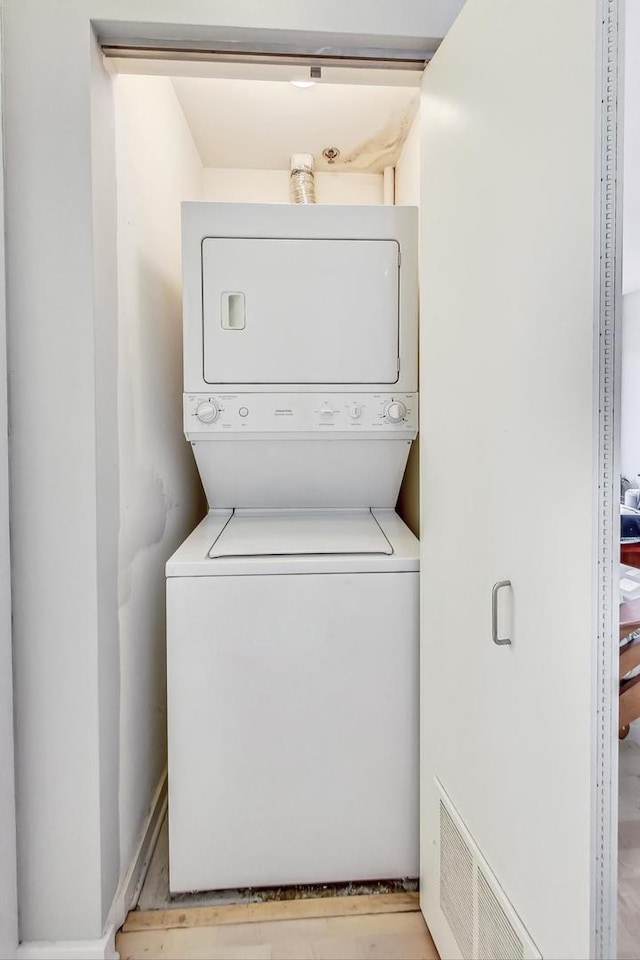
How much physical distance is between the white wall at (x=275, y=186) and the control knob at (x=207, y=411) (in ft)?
5.04

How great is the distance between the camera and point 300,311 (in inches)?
74.2

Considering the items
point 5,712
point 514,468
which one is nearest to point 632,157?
point 514,468

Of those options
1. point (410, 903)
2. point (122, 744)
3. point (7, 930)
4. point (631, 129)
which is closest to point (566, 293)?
point (631, 129)

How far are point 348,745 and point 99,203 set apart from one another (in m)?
1.76

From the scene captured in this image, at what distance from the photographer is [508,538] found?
1046 mm

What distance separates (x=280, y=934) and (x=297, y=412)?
1647mm

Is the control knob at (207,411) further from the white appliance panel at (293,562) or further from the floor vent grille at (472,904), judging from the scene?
the floor vent grille at (472,904)

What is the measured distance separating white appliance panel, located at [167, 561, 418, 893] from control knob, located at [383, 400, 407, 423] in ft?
1.94

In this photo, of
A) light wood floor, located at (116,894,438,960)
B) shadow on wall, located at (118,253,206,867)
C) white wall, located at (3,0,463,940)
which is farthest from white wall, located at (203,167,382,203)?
light wood floor, located at (116,894,438,960)

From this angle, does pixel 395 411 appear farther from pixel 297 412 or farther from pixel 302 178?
pixel 302 178

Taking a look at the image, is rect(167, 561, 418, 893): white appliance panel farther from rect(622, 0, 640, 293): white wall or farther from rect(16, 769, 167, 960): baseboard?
rect(622, 0, 640, 293): white wall

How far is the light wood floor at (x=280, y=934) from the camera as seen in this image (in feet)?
4.92

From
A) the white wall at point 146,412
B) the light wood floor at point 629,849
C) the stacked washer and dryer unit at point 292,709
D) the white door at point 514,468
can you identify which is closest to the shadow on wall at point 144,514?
the white wall at point 146,412

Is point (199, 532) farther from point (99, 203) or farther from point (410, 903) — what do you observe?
point (410, 903)
